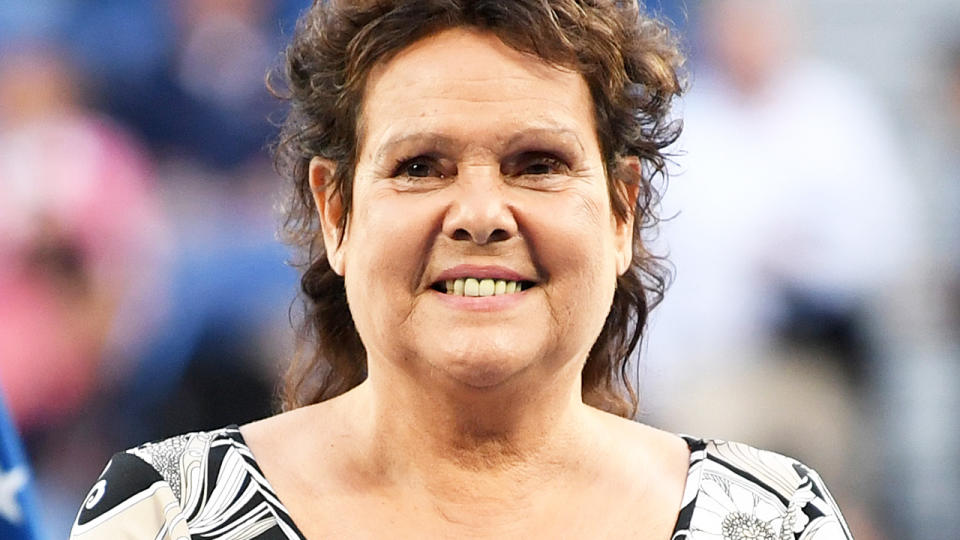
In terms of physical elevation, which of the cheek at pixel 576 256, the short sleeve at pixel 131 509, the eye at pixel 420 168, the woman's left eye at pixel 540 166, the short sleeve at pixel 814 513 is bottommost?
the short sleeve at pixel 131 509

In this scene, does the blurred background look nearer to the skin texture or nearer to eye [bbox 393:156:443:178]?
the skin texture

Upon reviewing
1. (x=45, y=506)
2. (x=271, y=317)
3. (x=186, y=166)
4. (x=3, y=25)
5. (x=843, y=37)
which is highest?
(x=843, y=37)

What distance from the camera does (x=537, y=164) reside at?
2.09 metres

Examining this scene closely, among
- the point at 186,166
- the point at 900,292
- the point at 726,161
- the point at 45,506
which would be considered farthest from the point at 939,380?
the point at 45,506

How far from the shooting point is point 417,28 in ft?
6.88

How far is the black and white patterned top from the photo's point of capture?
2.07m

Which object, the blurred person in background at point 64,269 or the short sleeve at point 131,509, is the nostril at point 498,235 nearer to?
the short sleeve at point 131,509

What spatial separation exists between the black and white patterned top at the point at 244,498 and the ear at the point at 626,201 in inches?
13.7

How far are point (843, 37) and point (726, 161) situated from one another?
0.90 meters

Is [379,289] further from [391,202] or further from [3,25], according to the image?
[3,25]

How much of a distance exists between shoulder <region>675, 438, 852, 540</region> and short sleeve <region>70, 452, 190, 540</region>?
2.56ft

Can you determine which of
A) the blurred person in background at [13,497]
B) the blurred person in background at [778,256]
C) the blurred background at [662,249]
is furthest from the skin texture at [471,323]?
the blurred person in background at [778,256]

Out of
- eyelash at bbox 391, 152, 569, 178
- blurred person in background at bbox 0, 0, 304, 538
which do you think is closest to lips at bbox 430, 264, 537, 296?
eyelash at bbox 391, 152, 569, 178

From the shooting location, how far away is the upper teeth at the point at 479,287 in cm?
201
